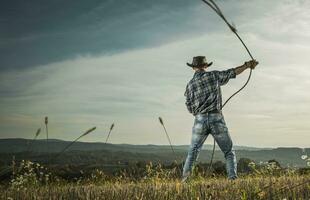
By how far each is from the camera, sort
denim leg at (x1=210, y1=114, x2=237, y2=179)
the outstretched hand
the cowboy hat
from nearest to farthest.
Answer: the outstretched hand, denim leg at (x1=210, y1=114, x2=237, y2=179), the cowboy hat

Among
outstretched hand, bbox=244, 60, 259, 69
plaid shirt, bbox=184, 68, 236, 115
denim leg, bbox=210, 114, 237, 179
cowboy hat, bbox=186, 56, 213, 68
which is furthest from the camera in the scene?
cowboy hat, bbox=186, 56, 213, 68

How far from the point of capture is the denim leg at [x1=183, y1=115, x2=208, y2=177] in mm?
9358

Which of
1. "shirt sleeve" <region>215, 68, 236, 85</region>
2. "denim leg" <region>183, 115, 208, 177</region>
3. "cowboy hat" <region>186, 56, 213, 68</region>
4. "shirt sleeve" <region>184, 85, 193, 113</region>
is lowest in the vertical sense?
"denim leg" <region>183, 115, 208, 177</region>

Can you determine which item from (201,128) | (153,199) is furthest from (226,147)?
(153,199)

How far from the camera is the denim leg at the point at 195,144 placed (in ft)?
30.7

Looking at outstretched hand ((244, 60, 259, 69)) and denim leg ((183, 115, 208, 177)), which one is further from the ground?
outstretched hand ((244, 60, 259, 69))

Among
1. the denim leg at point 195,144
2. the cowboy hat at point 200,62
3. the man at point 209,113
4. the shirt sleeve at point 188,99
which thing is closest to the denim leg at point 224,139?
the man at point 209,113

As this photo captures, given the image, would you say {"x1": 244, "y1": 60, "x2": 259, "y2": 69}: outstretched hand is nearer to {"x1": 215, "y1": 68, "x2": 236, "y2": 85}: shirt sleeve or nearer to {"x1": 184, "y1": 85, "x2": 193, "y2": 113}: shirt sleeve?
{"x1": 215, "y1": 68, "x2": 236, "y2": 85}: shirt sleeve

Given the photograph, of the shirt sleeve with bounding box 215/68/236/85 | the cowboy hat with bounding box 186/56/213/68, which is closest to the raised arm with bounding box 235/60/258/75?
the shirt sleeve with bounding box 215/68/236/85

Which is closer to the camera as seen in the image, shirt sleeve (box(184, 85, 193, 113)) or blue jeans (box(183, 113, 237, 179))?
blue jeans (box(183, 113, 237, 179))

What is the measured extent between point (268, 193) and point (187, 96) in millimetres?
4630

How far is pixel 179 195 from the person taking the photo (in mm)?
5465

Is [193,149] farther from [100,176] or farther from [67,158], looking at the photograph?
[67,158]

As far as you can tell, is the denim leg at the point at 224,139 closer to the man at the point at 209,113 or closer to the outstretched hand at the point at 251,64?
the man at the point at 209,113
